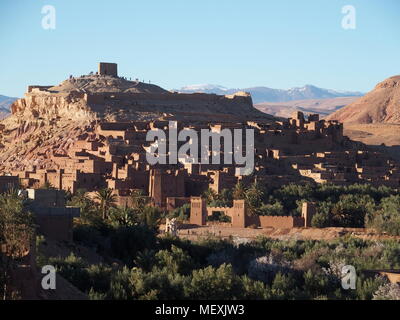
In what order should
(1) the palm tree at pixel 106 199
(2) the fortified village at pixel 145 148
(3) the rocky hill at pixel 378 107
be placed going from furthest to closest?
(3) the rocky hill at pixel 378 107 → (2) the fortified village at pixel 145 148 → (1) the palm tree at pixel 106 199

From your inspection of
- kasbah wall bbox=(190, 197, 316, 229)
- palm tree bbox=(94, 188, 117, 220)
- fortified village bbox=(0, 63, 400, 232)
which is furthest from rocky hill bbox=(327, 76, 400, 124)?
palm tree bbox=(94, 188, 117, 220)

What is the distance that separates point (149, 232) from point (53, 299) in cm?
1363

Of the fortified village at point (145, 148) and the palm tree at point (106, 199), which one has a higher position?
the fortified village at point (145, 148)

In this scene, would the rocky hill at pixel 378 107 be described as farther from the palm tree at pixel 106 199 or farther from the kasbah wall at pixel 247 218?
the palm tree at pixel 106 199

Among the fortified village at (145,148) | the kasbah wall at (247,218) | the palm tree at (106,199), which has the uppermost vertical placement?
the fortified village at (145,148)

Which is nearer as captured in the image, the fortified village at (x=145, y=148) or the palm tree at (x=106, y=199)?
the palm tree at (x=106, y=199)

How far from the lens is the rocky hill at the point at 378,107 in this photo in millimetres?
137750

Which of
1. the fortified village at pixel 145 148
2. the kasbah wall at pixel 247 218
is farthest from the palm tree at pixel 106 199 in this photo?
the kasbah wall at pixel 247 218

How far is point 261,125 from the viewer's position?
244 feet

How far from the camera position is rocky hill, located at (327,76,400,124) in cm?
13775

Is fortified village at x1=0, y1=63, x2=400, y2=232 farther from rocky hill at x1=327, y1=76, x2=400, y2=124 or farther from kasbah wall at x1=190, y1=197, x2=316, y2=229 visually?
rocky hill at x1=327, y1=76, x2=400, y2=124

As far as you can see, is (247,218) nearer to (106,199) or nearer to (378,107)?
(106,199)
